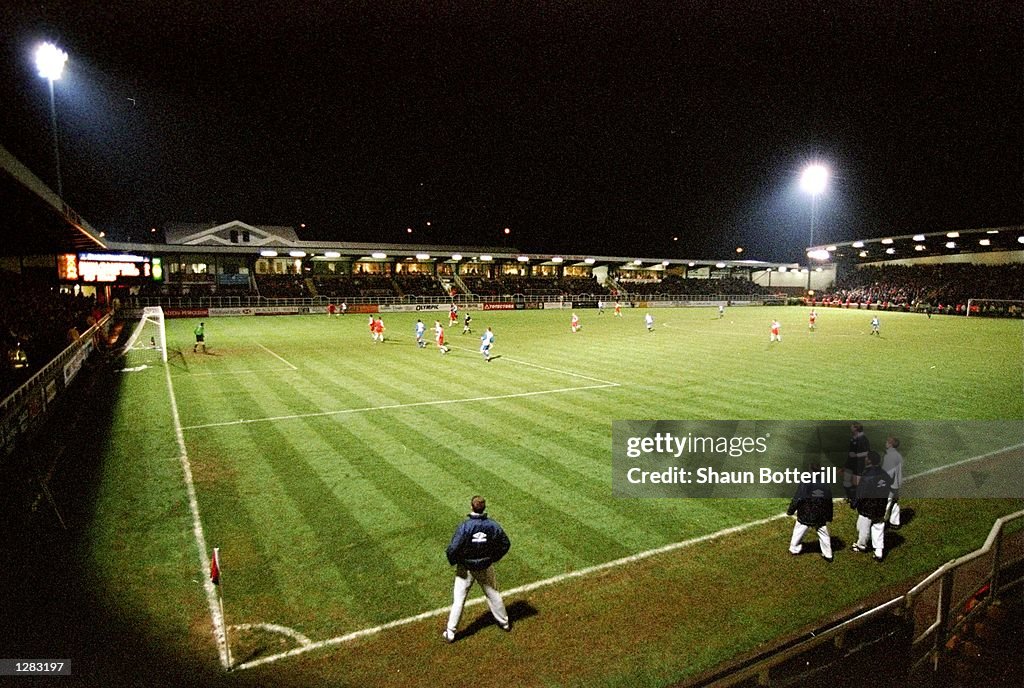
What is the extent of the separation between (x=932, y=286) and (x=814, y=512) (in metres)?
83.1

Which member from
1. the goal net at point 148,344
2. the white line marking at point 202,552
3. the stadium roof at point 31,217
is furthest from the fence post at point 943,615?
the goal net at point 148,344

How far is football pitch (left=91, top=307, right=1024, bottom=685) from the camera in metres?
6.45

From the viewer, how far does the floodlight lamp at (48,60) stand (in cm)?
2288

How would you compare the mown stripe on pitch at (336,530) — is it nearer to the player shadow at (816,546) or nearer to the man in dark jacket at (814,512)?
the man in dark jacket at (814,512)

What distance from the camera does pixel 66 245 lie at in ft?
97.6

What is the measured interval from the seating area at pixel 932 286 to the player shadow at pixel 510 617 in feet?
243

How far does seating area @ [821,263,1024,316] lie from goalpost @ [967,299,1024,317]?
0.13 meters

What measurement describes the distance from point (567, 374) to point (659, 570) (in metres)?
15.4

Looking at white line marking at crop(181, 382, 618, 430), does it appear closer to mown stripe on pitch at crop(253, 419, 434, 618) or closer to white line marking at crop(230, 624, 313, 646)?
mown stripe on pitch at crop(253, 419, 434, 618)

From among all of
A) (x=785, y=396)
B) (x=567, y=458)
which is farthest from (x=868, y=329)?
(x=567, y=458)

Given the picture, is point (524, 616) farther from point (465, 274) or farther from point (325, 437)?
point (465, 274)

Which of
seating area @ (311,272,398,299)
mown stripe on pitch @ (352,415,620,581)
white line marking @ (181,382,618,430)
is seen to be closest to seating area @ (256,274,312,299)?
seating area @ (311,272,398,299)

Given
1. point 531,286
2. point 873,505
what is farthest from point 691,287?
point 873,505


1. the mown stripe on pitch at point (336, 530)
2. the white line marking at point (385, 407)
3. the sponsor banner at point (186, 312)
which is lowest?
the mown stripe on pitch at point (336, 530)
